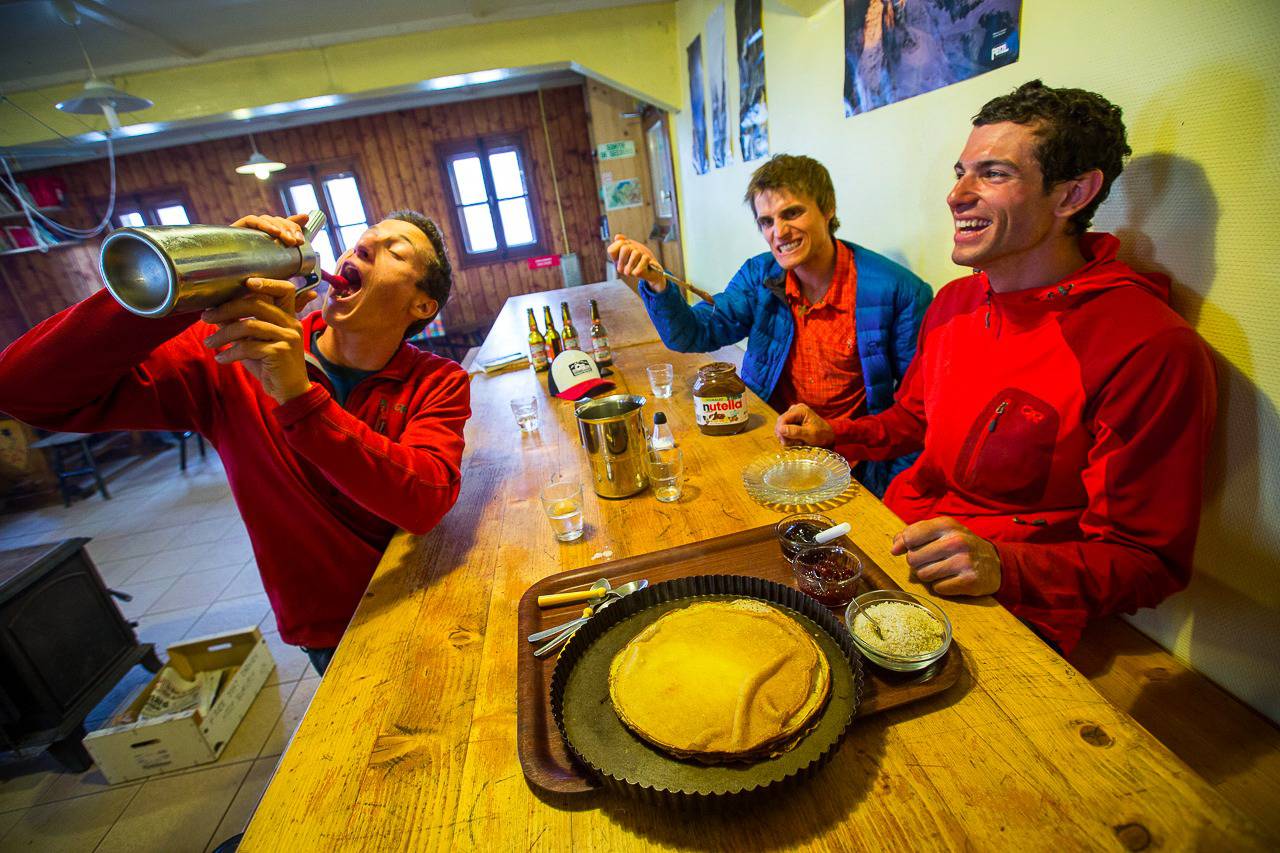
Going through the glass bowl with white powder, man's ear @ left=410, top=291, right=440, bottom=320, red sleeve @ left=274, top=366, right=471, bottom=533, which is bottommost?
the glass bowl with white powder

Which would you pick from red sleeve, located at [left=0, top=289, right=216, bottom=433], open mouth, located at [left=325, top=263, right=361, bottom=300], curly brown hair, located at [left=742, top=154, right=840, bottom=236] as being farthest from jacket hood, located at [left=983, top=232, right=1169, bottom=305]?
red sleeve, located at [left=0, top=289, right=216, bottom=433]

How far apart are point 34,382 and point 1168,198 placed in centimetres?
227

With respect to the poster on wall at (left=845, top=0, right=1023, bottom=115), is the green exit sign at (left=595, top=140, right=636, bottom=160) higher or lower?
higher

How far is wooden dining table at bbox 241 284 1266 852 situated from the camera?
1.86ft

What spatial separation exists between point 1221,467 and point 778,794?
115cm

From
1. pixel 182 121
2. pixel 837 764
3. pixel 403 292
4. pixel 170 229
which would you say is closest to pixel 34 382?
pixel 170 229

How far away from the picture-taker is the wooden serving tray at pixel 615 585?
67 centimetres

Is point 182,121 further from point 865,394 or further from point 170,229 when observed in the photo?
point 865,394

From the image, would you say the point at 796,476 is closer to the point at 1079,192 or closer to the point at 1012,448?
the point at 1012,448

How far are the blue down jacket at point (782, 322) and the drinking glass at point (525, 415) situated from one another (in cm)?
60

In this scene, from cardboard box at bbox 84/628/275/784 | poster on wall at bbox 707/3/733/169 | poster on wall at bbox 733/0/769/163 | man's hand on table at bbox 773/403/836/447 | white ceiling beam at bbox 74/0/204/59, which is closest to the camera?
man's hand on table at bbox 773/403/836/447

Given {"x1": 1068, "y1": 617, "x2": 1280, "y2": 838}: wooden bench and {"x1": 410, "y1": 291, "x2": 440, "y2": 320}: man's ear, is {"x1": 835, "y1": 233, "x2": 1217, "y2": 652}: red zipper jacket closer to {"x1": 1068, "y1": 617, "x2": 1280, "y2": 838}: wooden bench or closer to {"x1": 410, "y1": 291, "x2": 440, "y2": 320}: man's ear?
{"x1": 1068, "y1": 617, "x2": 1280, "y2": 838}: wooden bench

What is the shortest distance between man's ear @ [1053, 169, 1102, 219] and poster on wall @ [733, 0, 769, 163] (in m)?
2.50

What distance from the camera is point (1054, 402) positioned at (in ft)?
3.76
